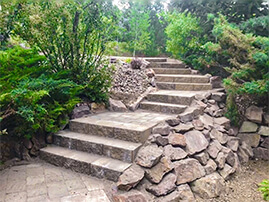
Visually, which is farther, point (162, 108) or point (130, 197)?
point (162, 108)

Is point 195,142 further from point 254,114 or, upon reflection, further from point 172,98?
point 254,114

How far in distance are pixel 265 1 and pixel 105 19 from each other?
3.79m

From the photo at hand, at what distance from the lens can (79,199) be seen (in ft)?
6.78

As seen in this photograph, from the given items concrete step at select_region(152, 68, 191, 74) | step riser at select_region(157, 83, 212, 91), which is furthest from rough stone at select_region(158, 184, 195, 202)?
concrete step at select_region(152, 68, 191, 74)

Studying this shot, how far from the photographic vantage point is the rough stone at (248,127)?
377 cm

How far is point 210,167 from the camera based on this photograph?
2859 mm

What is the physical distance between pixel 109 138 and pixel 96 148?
251mm

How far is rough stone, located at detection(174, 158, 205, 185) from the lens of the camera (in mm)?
2551

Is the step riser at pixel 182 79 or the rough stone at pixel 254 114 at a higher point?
the step riser at pixel 182 79

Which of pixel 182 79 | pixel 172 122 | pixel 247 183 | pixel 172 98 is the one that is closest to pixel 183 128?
pixel 172 122

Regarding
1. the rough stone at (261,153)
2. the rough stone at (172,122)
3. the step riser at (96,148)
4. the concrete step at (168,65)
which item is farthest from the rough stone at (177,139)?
the concrete step at (168,65)

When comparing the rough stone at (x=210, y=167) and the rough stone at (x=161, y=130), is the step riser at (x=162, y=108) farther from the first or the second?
the rough stone at (x=210, y=167)

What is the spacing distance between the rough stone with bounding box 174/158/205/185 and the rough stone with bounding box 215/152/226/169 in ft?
1.25

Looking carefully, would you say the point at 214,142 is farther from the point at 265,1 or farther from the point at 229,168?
the point at 265,1
